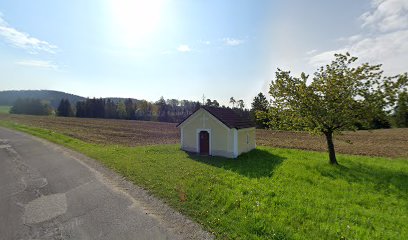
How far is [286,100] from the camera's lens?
1744cm

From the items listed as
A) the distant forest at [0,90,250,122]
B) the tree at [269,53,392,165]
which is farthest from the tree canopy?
the distant forest at [0,90,250,122]

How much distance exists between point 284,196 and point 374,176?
7.55 m

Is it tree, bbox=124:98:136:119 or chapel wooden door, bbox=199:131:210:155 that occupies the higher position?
tree, bbox=124:98:136:119

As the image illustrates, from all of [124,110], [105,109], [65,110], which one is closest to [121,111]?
[124,110]

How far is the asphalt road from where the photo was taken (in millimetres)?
6941

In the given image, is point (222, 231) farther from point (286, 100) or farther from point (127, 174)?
point (286, 100)

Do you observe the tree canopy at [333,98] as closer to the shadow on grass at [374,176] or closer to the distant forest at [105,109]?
the shadow on grass at [374,176]

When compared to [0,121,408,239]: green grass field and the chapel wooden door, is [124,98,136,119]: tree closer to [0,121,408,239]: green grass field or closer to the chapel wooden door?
the chapel wooden door

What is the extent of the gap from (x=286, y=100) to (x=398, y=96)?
643 centimetres

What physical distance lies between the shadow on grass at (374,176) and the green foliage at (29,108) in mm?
136633

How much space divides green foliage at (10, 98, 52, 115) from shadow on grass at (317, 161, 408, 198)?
137m

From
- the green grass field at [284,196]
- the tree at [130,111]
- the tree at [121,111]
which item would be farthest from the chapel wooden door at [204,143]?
the tree at [121,111]

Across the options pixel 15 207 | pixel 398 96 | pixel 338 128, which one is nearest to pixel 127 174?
pixel 15 207

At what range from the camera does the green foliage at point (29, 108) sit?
118700 millimetres
